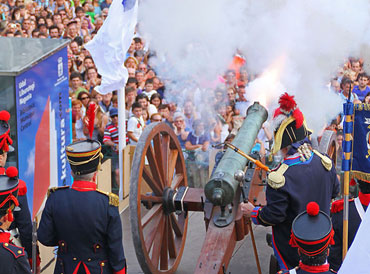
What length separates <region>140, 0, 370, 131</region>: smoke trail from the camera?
6.70m

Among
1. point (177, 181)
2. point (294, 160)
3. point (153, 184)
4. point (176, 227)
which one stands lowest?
point (176, 227)

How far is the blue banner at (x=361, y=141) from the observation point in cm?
416

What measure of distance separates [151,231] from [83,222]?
57.6 inches

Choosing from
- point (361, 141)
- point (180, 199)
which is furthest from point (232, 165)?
point (361, 141)

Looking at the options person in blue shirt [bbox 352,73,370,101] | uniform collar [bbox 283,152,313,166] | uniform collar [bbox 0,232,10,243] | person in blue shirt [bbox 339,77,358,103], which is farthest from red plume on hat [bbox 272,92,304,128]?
person in blue shirt [bbox 352,73,370,101]

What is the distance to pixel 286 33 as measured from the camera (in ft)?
22.8

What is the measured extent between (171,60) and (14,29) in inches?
137

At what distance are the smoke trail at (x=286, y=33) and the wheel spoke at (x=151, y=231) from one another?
6.06ft

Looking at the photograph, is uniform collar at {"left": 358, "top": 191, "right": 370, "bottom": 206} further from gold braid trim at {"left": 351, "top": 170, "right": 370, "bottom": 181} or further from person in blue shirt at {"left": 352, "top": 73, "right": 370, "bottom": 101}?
person in blue shirt at {"left": 352, "top": 73, "right": 370, "bottom": 101}

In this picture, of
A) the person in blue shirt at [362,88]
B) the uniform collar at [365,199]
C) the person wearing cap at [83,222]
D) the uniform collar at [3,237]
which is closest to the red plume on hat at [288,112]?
the uniform collar at [365,199]

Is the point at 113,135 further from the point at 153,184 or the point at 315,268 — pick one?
the point at 315,268

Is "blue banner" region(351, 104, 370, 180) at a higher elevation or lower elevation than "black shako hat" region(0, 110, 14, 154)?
higher

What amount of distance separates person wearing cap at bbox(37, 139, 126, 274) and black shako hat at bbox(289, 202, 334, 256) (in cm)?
127

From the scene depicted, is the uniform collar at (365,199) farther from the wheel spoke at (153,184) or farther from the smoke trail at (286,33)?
the smoke trail at (286,33)
